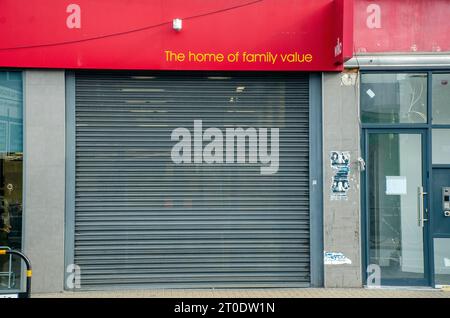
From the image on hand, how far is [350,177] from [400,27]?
8.46 feet

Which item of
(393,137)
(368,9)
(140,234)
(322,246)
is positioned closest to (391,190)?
(393,137)

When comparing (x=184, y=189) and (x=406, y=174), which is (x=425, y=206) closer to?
(x=406, y=174)

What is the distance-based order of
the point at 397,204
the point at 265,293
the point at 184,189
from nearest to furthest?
the point at 265,293
the point at 184,189
the point at 397,204

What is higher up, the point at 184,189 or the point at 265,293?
the point at 184,189

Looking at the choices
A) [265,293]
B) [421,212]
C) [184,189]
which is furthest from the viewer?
[421,212]

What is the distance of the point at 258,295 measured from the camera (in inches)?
361

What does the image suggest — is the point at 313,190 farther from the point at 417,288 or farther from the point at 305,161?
the point at 417,288

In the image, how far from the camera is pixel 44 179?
30.8 ft

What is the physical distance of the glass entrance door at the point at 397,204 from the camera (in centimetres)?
985

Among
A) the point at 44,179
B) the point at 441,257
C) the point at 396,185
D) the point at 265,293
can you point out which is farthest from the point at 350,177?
the point at 44,179

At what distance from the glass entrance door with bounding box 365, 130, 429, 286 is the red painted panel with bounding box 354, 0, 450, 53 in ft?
4.61

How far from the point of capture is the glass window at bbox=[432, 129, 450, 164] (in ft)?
32.4

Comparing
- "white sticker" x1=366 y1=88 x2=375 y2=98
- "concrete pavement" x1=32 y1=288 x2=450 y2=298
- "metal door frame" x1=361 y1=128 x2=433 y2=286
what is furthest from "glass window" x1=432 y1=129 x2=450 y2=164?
"concrete pavement" x1=32 y1=288 x2=450 y2=298

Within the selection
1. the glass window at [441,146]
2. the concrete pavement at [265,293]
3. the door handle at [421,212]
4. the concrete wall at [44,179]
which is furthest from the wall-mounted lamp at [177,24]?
the door handle at [421,212]
